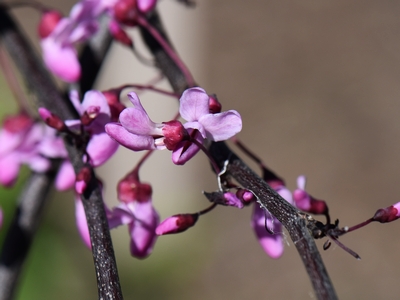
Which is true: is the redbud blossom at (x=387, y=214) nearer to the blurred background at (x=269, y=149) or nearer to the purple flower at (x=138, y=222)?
the purple flower at (x=138, y=222)

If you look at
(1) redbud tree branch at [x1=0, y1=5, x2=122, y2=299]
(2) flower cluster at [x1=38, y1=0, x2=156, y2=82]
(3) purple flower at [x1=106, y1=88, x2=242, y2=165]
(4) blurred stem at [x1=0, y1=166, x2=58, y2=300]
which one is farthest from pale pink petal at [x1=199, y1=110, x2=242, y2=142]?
(4) blurred stem at [x1=0, y1=166, x2=58, y2=300]

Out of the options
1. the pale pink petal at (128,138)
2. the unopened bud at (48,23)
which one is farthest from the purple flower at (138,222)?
the unopened bud at (48,23)

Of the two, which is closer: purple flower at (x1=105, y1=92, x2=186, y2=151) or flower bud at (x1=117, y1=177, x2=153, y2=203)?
purple flower at (x1=105, y1=92, x2=186, y2=151)

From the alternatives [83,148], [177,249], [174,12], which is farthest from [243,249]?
[83,148]

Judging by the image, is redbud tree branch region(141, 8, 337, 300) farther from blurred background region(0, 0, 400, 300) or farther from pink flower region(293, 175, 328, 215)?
blurred background region(0, 0, 400, 300)

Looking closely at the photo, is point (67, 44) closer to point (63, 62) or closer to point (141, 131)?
point (63, 62)

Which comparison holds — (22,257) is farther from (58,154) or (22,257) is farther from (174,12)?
(174,12)

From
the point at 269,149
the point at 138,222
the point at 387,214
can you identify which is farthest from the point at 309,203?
the point at 269,149

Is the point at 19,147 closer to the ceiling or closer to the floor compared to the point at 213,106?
closer to the ceiling
